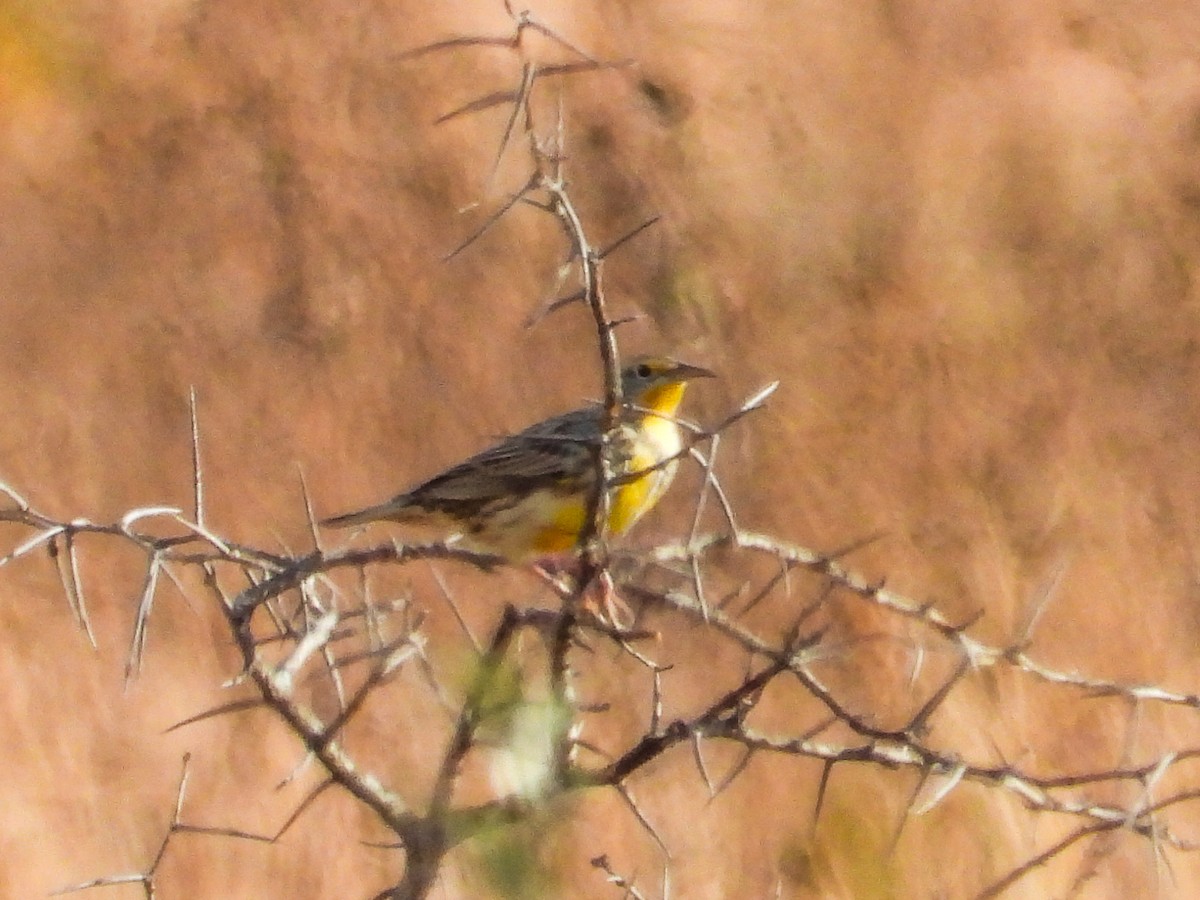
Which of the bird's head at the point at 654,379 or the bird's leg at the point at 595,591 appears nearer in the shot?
the bird's leg at the point at 595,591

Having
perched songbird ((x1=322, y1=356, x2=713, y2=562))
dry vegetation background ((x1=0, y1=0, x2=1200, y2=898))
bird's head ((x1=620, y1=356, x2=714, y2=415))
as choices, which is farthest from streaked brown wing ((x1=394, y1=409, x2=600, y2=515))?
dry vegetation background ((x1=0, y1=0, x2=1200, y2=898))

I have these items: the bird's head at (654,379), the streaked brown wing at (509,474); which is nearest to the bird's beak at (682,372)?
the bird's head at (654,379)

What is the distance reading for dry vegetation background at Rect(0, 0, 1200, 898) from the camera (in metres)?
5.88

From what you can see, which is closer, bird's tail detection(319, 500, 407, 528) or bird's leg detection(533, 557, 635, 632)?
bird's leg detection(533, 557, 635, 632)

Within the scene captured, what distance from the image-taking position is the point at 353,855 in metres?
5.72

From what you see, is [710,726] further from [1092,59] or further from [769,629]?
[1092,59]

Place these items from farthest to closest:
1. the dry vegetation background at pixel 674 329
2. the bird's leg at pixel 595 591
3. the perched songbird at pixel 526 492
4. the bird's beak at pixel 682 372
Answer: the dry vegetation background at pixel 674 329 → the bird's beak at pixel 682 372 → the perched songbird at pixel 526 492 → the bird's leg at pixel 595 591

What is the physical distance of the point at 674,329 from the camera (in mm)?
6473

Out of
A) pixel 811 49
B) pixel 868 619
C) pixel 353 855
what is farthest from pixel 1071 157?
pixel 353 855

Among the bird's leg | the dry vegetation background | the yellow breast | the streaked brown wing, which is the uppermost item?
the dry vegetation background

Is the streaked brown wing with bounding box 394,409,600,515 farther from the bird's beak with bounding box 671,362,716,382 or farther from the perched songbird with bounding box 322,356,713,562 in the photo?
the bird's beak with bounding box 671,362,716,382

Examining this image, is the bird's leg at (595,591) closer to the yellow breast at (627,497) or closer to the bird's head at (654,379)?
the yellow breast at (627,497)

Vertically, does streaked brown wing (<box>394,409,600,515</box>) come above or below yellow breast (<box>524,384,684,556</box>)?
above

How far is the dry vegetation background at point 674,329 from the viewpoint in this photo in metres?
5.88
